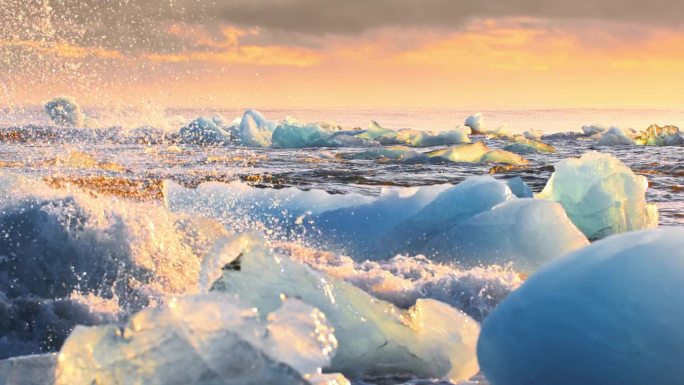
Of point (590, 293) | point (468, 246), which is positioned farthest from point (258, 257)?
point (468, 246)

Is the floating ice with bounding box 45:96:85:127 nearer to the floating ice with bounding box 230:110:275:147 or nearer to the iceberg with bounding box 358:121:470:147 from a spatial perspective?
the floating ice with bounding box 230:110:275:147

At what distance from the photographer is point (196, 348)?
5.81ft

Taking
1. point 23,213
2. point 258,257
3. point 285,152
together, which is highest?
point 258,257

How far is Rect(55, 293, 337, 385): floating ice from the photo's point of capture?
1759mm

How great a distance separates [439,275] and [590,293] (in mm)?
2327

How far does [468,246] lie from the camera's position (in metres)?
5.57

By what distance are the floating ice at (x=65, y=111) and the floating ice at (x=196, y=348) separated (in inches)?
1050

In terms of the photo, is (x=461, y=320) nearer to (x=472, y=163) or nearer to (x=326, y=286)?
(x=326, y=286)


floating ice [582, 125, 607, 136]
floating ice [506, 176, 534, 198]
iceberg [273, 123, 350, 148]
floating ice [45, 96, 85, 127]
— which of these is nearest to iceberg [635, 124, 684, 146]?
floating ice [582, 125, 607, 136]

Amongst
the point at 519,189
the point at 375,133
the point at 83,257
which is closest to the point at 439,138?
the point at 375,133

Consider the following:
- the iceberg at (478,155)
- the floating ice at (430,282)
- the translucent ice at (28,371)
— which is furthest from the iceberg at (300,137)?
the translucent ice at (28,371)

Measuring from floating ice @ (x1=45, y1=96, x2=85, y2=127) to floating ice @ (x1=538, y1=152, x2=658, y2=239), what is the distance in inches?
894

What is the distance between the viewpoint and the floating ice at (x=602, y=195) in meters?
7.12

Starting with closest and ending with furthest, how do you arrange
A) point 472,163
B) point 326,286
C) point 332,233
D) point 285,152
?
point 326,286 < point 332,233 < point 472,163 < point 285,152
